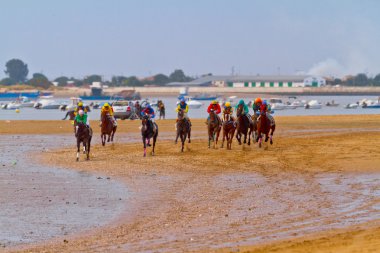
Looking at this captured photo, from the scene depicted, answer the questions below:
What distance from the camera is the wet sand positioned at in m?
15.0

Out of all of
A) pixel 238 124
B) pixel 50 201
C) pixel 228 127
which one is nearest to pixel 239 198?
pixel 50 201

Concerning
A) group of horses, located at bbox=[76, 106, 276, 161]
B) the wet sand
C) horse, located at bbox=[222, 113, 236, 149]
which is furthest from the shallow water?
horse, located at bbox=[222, 113, 236, 149]

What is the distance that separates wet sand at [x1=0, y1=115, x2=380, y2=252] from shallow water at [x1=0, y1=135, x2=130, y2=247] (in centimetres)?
50

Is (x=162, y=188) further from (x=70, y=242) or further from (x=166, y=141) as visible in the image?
(x=166, y=141)

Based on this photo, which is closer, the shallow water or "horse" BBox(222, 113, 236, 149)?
the shallow water

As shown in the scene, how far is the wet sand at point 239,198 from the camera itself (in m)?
15.0

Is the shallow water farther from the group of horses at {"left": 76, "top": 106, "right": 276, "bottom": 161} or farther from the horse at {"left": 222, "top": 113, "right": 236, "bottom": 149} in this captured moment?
the horse at {"left": 222, "top": 113, "right": 236, "bottom": 149}

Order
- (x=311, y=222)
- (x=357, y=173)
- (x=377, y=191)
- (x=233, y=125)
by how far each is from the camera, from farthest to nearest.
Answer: (x=233, y=125) → (x=357, y=173) → (x=377, y=191) → (x=311, y=222)

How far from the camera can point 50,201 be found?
2112cm

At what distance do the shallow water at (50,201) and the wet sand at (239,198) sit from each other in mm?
498

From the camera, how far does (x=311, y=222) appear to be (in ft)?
55.4

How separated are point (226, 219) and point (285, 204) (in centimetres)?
250

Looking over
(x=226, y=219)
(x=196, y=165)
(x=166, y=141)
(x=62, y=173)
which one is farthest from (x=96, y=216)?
(x=166, y=141)

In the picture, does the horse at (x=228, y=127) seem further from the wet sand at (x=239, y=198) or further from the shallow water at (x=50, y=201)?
the shallow water at (x=50, y=201)
